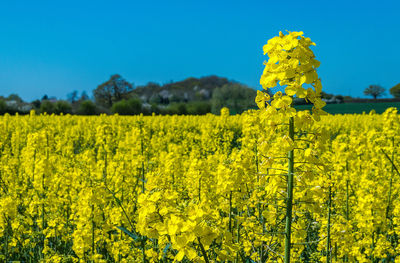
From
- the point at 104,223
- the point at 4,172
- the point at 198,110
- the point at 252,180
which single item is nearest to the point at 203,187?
the point at 252,180

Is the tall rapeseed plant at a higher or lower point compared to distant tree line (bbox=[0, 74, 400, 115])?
lower

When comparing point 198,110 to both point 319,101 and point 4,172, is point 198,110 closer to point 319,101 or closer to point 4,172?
point 4,172

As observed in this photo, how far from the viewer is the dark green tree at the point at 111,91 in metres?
Result: 46.0

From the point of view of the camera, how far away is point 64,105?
126ft

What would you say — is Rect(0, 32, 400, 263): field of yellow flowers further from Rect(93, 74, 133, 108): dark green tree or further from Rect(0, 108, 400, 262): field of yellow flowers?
Rect(93, 74, 133, 108): dark green tree

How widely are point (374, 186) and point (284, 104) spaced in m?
4.09

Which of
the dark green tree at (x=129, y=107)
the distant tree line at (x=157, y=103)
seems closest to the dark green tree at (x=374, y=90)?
the distant tree line at (x=157, y=103)

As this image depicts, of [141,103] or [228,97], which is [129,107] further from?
[228,97]

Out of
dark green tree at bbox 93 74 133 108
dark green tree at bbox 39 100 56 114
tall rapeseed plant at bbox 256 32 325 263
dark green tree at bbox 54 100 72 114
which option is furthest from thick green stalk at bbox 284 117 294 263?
dark green tree at bbox 93 74 133 108

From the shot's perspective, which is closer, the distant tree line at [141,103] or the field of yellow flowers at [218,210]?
the field of yellow flowers at [218,210]

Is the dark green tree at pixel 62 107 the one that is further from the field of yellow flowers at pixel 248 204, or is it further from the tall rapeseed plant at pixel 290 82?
the tall rapeseed plant at pixel 290 82

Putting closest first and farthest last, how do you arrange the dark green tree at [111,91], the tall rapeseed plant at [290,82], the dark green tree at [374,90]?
the tall rapeseed plant at [290,82] < the dark green tree at [374,90] < the dark green tree at [111,91]

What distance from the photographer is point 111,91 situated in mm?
46094

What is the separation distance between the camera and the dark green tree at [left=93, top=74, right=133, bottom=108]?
1810 inches
